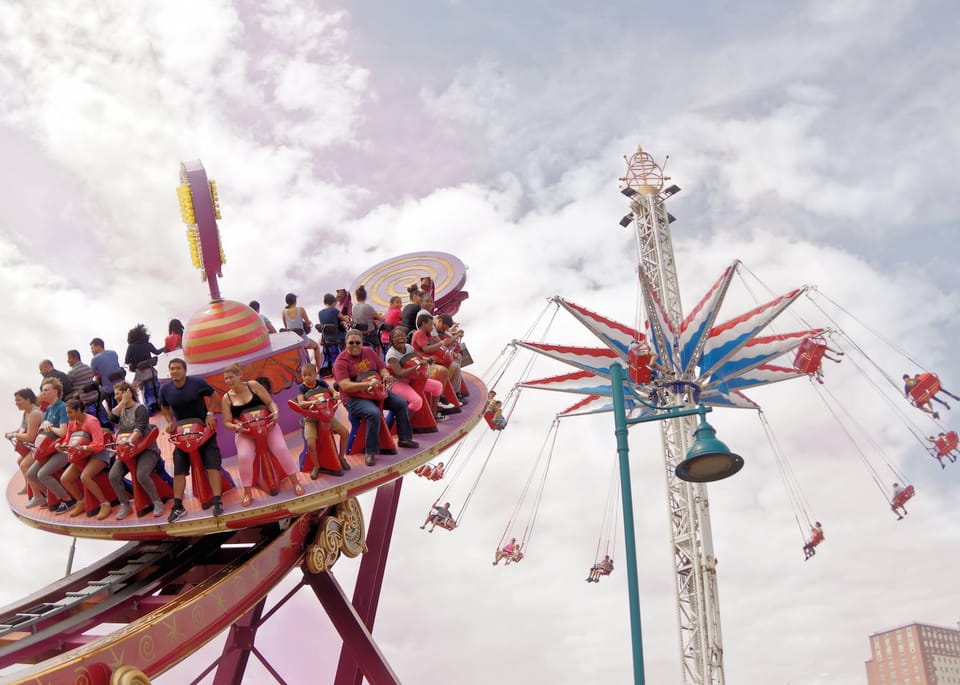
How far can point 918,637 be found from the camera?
92.4m

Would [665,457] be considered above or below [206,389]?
above

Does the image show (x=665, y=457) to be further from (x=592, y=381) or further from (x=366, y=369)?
(x=366, y=369)

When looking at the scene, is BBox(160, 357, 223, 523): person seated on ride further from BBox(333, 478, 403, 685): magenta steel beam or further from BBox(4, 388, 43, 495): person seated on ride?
BBox(333, 478, 403, 685): magenta steel beam

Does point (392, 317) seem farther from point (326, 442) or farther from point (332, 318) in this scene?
point (326, 442)

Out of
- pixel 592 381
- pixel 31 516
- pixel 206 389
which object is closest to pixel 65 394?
pixel 31 516

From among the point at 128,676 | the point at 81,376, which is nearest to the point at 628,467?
the point at 128,676

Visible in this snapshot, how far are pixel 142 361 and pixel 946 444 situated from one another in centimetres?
1349

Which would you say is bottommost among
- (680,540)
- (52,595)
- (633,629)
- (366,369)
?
(633,629)

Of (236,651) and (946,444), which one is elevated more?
(946,444)

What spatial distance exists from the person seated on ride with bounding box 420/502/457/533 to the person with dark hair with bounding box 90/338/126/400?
6.87 m

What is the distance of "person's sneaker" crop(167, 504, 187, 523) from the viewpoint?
9617 millimetres

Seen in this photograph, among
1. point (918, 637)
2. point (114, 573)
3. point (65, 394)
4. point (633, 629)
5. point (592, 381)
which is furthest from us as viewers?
point (918, 637)

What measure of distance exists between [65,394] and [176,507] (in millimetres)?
3902

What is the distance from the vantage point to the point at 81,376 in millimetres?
13000
